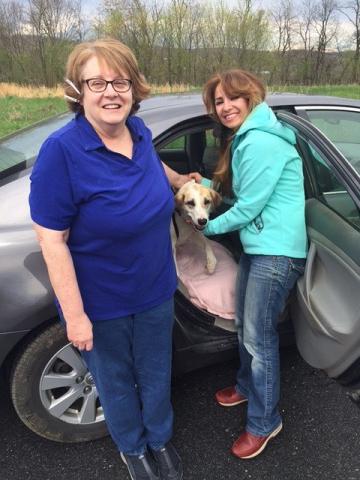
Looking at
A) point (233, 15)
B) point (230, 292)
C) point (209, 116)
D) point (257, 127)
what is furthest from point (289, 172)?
point (233, 15)

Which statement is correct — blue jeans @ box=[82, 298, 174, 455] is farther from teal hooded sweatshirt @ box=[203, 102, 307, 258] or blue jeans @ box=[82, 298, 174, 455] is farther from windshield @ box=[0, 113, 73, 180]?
windshield @ box=[0, 113, 73, 180]

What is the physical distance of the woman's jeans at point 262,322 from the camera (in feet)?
6.71

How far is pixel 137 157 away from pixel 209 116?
1011 millimetres

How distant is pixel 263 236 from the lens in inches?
79.3

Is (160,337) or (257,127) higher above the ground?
(257,127)

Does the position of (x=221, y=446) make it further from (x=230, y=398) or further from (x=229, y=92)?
(x=229, y=92)

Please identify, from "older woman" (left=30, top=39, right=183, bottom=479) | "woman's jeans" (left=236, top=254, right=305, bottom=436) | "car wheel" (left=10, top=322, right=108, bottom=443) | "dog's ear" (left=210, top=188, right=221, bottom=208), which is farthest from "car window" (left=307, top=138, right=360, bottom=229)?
"car wheel" (left=10, top=322, right=108, bottom=443)

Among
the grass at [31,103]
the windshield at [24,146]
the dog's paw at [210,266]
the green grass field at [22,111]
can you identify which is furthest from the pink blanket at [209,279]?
the green grass field at [22,111]

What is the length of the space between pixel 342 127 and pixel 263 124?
1.02 m

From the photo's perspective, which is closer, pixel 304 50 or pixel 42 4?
pixel 42 4

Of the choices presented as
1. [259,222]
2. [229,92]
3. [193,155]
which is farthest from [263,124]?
[193,155]

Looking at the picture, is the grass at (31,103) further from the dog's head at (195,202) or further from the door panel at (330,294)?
the door panel at (330,294)

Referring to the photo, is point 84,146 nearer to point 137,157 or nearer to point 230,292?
point 137,157

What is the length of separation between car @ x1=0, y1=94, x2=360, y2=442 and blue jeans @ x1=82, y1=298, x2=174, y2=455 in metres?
0.30
